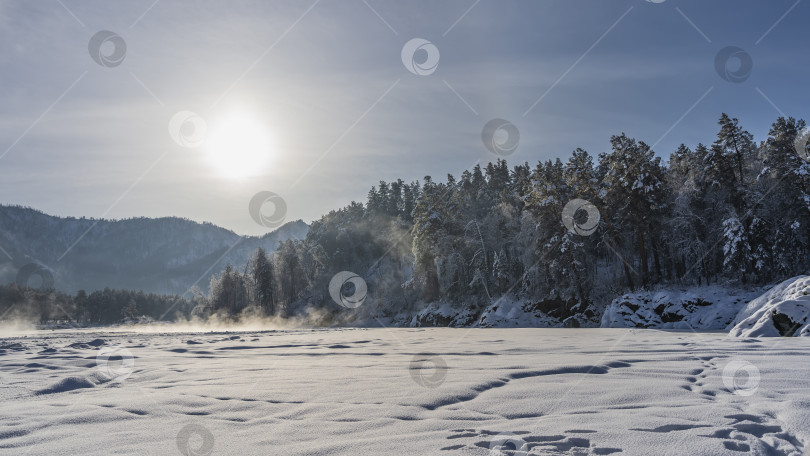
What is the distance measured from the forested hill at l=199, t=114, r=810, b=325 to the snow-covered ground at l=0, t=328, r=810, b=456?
1131 inches

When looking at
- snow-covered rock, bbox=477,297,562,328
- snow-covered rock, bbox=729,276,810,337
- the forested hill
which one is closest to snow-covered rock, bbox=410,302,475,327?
the forested hill

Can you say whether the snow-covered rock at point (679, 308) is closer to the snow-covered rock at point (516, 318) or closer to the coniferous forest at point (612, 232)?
the coniferous forest at point (612, 232)

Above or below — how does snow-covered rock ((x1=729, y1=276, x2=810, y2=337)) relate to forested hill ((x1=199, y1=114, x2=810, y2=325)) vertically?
below

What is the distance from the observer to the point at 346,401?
468 cm

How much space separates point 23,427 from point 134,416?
0.83m

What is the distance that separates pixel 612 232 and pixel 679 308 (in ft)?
30.6

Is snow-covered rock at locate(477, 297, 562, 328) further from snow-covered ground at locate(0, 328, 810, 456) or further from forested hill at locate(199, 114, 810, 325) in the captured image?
snow-covered ground at locate(0, 328, 810, 456)

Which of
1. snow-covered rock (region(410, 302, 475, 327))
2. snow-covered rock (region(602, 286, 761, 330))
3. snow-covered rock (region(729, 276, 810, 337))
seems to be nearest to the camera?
snow-covered rock (region(729, 276, 810, 337))

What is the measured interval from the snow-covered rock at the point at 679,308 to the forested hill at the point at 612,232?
252 centimetres

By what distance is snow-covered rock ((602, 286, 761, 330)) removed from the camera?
85.5ft

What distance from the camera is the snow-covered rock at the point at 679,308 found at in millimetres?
26062

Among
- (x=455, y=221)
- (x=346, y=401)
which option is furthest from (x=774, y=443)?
(x=455, y=221)

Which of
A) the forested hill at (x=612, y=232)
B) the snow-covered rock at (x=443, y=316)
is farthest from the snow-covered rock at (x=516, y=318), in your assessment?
the snow-covered rock at (x=443, y=316)

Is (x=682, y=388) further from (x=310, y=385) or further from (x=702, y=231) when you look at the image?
(x=702, y=231)
